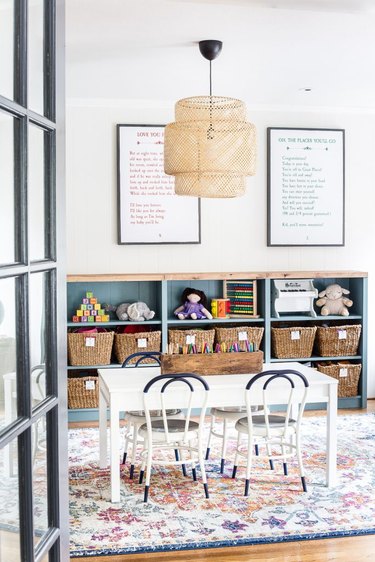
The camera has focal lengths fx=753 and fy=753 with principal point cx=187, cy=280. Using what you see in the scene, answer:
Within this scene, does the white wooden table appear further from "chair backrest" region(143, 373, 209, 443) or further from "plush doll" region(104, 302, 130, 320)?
"plush doll" region(104, 302, 130, 320)

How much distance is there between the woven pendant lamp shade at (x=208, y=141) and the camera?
4.25 metres

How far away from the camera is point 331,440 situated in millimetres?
4363

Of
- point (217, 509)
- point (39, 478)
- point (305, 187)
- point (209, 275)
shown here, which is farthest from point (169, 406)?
point (305, 187)

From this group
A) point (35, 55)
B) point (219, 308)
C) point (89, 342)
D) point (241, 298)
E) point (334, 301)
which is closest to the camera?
point (35, 55)

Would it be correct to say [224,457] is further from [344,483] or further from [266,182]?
[266,182]

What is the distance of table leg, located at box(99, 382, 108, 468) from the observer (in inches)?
185

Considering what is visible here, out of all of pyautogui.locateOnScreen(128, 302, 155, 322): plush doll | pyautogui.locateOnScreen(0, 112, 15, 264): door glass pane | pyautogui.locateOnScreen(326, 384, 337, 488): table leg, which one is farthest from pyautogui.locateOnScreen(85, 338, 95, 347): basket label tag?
pyautogui.locateOnScreen(0, 112, 15, 264): door glass pane

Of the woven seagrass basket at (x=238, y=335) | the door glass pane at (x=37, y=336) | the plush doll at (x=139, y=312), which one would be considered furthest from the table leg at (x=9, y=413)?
the woven seagrass basket at (x=238, y=335)

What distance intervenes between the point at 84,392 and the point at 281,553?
2899mm

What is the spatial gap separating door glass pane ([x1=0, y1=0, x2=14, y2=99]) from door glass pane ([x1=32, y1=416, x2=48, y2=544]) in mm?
682

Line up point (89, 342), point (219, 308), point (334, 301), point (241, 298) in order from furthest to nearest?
1. point (334, 301)
2. point (241, 298)
3. point (219, 308)
4. point (89, 342)

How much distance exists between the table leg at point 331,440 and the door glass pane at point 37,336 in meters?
2.99

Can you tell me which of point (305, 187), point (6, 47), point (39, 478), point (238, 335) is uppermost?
point (305, 187)

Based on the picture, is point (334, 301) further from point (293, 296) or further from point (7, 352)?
point (7, 352)
